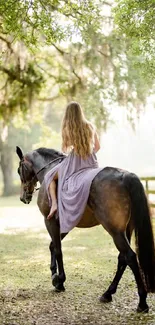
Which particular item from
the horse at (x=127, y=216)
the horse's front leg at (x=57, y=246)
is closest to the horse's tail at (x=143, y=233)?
the horse at (x=127, y=216)

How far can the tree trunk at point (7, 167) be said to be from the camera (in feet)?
74.1

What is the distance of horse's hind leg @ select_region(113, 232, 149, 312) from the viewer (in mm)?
3512

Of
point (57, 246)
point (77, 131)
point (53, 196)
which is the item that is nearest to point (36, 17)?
point (77, 131)

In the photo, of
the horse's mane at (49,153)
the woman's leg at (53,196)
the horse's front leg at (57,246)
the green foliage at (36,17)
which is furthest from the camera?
the green foliage at (36,17)

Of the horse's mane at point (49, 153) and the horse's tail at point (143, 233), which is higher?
the horse's mane at point (49, 153)

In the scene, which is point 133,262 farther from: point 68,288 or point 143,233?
point 68,288

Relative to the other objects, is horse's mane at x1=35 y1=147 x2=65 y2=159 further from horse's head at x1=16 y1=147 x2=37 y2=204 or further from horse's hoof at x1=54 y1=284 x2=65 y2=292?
horse's hoof at x1=54 y1=284 x2=65 y2=292

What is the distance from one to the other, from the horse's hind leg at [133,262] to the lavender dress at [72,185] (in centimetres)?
43

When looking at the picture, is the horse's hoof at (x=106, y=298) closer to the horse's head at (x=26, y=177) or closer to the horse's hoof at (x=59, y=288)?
the horse's hoof at (x=59, y=288)

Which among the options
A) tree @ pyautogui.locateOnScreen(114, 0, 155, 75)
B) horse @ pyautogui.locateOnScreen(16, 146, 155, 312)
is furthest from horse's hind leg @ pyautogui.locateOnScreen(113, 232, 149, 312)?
tree @ pyautogui.locateOnScreen(114, 0, 155, 75)

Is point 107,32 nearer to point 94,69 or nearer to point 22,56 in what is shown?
point 94,69

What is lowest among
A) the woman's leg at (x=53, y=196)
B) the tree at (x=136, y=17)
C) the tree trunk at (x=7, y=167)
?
the tree trunk at (x=7, y=167)

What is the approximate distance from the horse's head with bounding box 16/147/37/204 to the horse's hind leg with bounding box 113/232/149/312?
1397 millimetres

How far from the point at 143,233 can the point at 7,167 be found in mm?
19795
